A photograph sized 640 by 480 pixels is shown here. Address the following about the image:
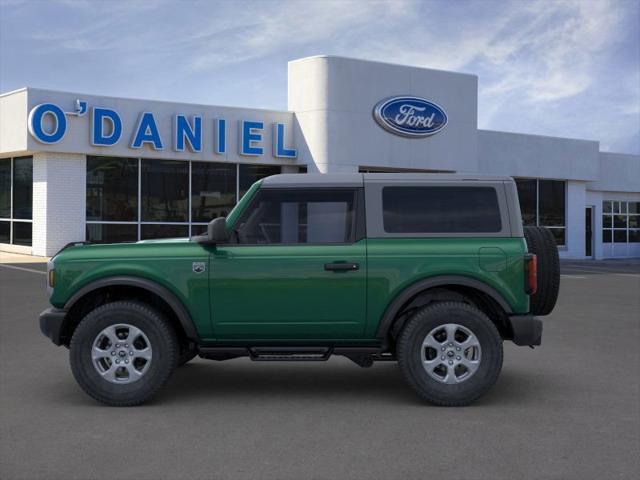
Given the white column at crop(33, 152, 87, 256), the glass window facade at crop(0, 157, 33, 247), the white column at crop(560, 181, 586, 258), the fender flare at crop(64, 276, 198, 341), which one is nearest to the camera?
the fender flare at crop(64, 276, 198, 341)

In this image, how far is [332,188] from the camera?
6430 millimetres

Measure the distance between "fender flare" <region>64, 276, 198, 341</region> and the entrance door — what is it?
3225cm

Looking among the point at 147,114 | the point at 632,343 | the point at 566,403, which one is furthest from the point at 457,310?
the point at 147,114

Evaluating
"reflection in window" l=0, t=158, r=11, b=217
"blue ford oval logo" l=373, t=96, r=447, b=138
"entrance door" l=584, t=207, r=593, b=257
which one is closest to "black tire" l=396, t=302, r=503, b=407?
"blue ford oval logo" l=373, t=96, r=447, b=138

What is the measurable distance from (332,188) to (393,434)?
84.9 inches

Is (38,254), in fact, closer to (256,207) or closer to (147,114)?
(147,114)

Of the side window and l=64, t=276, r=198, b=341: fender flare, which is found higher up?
the side window

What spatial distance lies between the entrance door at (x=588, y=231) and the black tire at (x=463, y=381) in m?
31.4

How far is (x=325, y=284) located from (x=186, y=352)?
A: 5.99 feet

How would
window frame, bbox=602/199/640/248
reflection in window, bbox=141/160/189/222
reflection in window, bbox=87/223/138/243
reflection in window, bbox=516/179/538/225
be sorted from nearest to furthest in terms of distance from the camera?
reflection in window, bbox=87/223/138/243
reflection in window, bbox=141/160/189/222
reflection in window, bbox=516/179/538/225
window frame, bbox=602/199/640/248

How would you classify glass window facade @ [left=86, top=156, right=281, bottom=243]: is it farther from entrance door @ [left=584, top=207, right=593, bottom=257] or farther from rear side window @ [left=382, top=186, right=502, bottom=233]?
rear side window @ [left=382, top=186, right=502, bottom=233]

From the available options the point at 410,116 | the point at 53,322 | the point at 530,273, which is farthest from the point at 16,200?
the point at 530,273

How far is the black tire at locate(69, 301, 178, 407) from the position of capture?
6.07 m

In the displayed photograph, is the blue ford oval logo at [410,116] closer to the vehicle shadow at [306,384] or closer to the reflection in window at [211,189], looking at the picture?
the reflection in window at [211,189]
